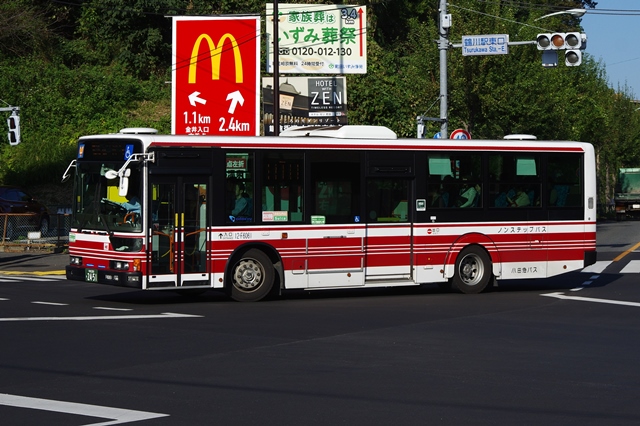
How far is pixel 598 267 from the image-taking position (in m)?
26.8

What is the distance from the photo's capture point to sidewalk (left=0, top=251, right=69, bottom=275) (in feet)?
85.8

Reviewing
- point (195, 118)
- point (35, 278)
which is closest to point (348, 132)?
point (35, 278)

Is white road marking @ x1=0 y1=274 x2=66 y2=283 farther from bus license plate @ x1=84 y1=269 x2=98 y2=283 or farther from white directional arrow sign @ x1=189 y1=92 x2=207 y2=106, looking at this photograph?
white directional arrow sign @ x1=189 y1=92 x2=207 y2=106

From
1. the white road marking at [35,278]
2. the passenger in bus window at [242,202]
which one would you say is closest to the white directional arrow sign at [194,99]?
Answer: the white road marking at [35,278]

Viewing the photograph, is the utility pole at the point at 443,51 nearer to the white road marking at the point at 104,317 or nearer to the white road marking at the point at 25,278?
the white road marking at the point at 25,278

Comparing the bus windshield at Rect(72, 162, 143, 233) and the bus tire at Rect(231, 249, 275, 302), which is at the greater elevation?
the bus windshield at Rect(72, 162, 143, 233)

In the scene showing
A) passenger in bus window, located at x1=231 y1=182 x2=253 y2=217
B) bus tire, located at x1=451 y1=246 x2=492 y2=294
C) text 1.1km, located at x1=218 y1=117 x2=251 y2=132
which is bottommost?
bus tire, located at x1=451 y1=246 x2=492 y2=294

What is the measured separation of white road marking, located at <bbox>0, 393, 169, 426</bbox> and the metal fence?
23.0 meters

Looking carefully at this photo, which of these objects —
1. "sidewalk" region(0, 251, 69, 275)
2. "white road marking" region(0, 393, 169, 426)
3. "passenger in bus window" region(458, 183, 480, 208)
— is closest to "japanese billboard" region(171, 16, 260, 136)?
"sidewalk" region(0, 251, 69, 275)

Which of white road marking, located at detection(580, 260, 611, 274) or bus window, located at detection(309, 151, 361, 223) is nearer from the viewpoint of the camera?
bus window, located at detection(309, 151, 361, 223)

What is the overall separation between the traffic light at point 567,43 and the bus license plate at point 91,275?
14223mm

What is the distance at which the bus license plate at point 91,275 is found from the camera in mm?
17688

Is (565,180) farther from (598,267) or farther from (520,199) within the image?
(598,267)

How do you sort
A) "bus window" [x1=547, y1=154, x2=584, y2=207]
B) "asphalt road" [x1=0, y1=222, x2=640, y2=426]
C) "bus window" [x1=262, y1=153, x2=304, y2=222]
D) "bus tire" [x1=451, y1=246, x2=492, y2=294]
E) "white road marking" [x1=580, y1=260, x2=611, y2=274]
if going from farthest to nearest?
1. "white road marking" [x1=580, y1=260, x2=611, y2=274]
2. "bus window" [x1=547, y1=154, x2=584, y2=207]
3. "bus tire" [x1=451, y1=246, x2=492, y2=294]
4. "bus window" [x1=262, y1=153, x2=304, y2=222]
5. "asphalt road" [x1=0, y1=222, x2=640, y2=426]
